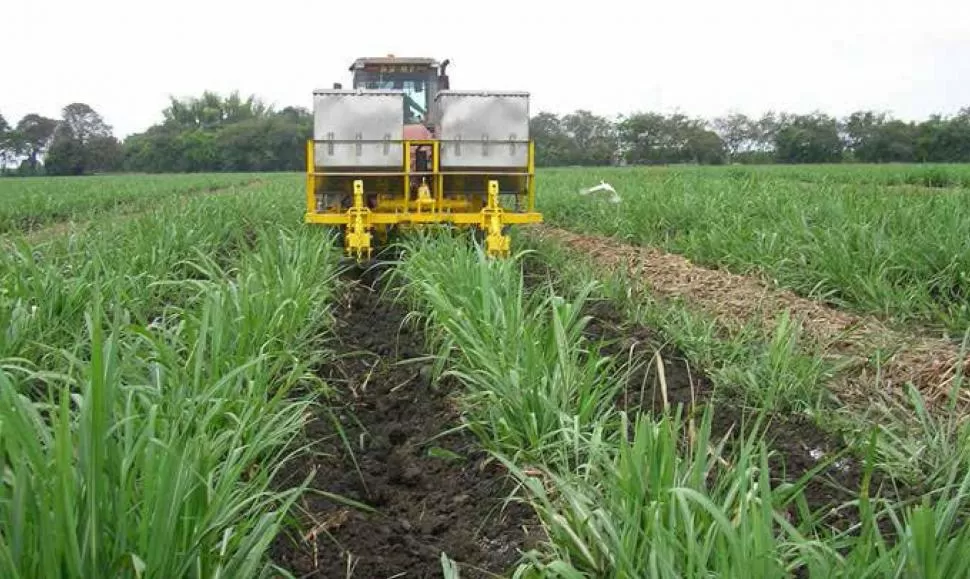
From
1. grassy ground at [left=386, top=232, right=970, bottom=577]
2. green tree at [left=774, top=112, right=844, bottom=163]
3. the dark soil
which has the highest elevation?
green tree at [left=774, top=112, right=844, bottom=163]

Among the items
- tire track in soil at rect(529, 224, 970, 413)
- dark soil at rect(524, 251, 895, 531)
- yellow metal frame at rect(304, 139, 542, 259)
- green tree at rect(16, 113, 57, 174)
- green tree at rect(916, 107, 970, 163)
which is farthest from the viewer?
green tree at rect(16, 113, 57, 174)

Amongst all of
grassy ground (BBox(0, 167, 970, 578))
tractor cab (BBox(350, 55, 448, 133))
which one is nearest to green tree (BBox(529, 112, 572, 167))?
tractor cab (BBox(350, 55, 448, 133))

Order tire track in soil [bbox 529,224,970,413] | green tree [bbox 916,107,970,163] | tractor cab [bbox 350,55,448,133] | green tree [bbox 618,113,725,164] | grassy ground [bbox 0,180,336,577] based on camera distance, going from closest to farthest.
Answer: grassy ground [bbox 0,180,336,577], tire track in soil [bbox 529,224,970,413], tractor cab [bbox 350,55,448,133], green tree [bbox 916,107,970,163], green tree [bbox 618,113,725,164]

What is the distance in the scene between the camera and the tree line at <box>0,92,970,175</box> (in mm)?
43500

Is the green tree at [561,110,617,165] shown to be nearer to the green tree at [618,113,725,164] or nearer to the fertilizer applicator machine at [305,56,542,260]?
the green tree at [618,113,725,164]

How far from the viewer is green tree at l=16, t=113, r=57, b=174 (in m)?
55.9

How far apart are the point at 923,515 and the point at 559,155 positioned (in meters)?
50.8

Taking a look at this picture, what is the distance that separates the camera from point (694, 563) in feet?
5.37

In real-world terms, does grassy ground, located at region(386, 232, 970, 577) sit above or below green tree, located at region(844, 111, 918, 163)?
below

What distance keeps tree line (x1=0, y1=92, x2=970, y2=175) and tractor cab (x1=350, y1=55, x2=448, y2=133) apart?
A: 113ft

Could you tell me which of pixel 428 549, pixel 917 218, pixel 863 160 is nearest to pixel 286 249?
pixel 428 549

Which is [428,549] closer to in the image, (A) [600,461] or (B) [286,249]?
(A) [600,461]

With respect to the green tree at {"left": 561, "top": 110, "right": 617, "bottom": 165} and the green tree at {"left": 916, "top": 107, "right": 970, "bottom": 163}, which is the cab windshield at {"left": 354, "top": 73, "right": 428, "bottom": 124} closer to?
the green tree at {"left": 916, "top": 107, "right": 970, "bottom": 163}

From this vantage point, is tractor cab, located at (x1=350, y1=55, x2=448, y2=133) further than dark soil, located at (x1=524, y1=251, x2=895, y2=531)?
Yes
